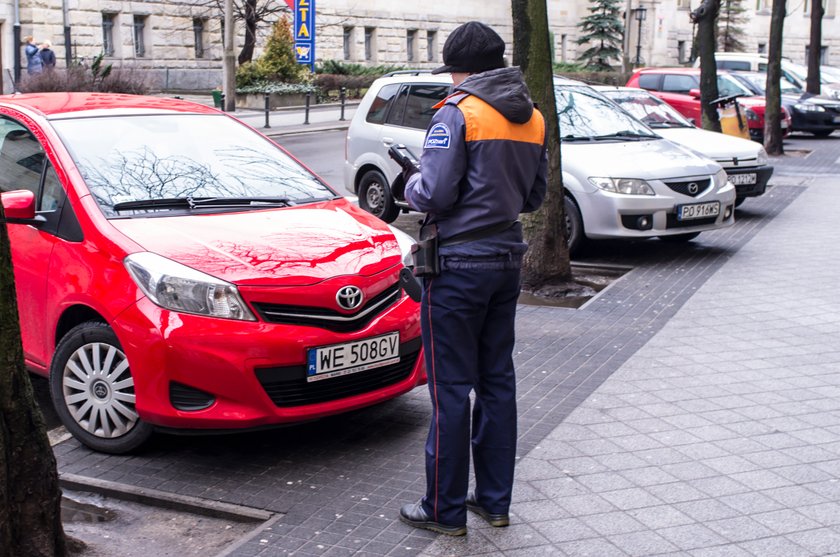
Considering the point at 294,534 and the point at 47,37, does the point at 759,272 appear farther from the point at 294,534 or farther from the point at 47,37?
the point at 47,37

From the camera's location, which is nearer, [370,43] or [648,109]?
[648,109]

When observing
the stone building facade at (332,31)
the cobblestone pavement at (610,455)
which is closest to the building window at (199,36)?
the stone building facade at (332,31)

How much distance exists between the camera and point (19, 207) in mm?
5109

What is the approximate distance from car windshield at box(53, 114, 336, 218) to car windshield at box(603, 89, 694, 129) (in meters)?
7.94

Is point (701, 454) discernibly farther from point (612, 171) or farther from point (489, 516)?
point (612, 171)

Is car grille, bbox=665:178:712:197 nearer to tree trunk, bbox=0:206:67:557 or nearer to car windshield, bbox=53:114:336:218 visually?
car windshield, bbox=53:114:336:218

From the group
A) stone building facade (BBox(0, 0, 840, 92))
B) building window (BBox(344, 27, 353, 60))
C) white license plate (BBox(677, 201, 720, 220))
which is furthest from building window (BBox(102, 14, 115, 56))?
white license plate (BBox(677, 201, 720, 220))

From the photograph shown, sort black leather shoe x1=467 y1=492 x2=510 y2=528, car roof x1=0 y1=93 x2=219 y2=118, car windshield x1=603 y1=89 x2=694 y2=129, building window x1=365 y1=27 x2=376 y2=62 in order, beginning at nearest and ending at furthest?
black leather shoe x1=467 y1=492 x2=510 y2=528
car roof x1=0 y1=93 x2=219 y2=118
car windshield x1=603 y1=89 x2=694 y2=129
building window x1=365 y1=27 x2=376 y2=62

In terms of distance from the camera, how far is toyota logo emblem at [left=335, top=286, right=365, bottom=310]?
498 centimetres

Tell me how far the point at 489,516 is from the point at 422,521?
0.28 m

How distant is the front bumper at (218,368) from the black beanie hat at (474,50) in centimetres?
143

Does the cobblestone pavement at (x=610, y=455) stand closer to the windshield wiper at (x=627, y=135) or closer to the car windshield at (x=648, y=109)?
the windshield wiper at (x=627, y=135)

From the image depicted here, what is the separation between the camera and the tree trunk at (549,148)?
29.5 ft

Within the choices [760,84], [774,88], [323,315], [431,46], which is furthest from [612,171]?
[431,46]
